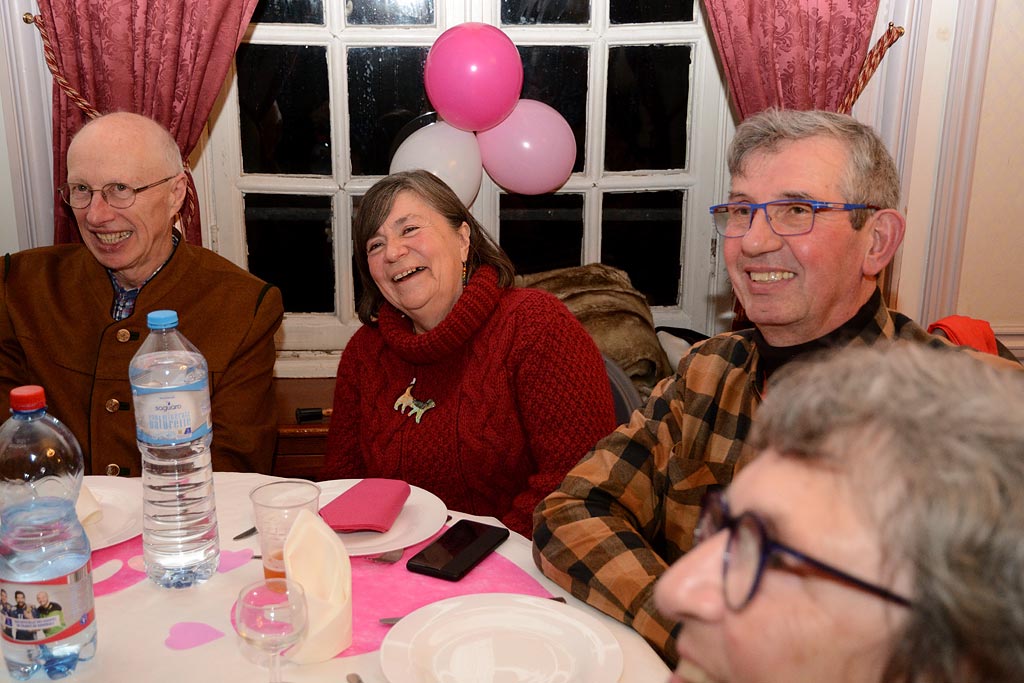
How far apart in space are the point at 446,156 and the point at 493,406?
1.32 meters

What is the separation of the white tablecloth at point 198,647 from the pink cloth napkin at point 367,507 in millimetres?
138

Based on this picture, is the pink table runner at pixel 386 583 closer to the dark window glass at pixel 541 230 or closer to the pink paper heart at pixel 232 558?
the pink paper heart at pixel 232 558

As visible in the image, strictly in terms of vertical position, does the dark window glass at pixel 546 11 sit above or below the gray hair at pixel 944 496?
above

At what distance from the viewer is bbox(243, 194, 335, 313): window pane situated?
3.26 m

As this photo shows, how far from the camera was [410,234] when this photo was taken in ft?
6.51

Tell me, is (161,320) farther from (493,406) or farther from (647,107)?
(647,107)

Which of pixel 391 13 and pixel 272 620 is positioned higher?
pixel 391 13

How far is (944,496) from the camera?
535 mm

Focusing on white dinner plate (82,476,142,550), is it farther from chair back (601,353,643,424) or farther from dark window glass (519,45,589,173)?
dark window glass (519,45,589,173)

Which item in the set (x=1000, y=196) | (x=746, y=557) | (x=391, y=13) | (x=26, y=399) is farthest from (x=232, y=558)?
(x=1000, y=196)

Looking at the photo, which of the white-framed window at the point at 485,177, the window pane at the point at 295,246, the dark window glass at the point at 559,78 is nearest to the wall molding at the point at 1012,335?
the white-framed window at the point at 485,177

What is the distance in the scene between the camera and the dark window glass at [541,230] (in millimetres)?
3326

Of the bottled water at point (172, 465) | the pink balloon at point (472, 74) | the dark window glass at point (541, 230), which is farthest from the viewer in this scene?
the dark window glass at point (541, 230)

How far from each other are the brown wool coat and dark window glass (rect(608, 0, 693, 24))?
1.77 metres
